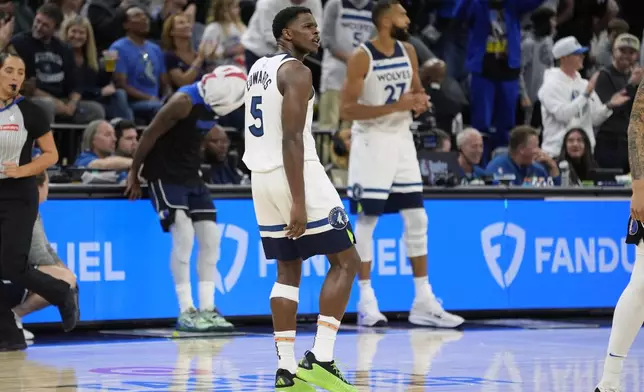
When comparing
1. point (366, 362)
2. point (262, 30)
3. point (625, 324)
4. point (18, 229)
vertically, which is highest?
point (262, 30)

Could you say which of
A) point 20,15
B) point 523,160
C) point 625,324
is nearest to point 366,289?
point 523,160

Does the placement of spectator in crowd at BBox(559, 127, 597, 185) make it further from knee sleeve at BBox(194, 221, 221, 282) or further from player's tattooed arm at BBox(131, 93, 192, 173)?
player's tattooed arm at BBox(131, 93, 192, 173)

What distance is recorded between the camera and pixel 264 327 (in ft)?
38.2

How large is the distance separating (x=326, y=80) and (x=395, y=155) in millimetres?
3891

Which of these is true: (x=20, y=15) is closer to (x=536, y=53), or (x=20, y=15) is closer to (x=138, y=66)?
(x=138, y=66)

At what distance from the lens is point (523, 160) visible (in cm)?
1352

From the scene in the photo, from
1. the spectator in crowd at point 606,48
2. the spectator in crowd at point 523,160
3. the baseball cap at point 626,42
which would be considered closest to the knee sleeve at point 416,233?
the spectator in crowd at point 523,160

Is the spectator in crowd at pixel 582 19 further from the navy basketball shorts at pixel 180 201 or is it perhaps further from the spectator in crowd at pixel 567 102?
the navy basketball shorts at pixel 180 201

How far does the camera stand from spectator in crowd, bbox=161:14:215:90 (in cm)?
1463

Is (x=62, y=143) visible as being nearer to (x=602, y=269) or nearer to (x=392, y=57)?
(x=392, y=57)

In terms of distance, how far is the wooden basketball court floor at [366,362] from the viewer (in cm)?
743

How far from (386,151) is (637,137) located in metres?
5.11

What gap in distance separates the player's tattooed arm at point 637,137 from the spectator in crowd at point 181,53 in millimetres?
8791

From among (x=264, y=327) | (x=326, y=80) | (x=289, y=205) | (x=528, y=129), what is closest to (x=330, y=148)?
(x=326, y=80)
